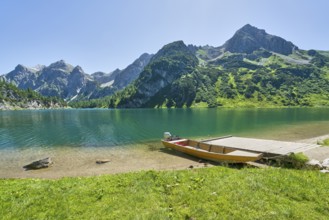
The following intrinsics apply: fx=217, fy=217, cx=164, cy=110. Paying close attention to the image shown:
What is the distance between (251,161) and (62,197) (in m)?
22.2

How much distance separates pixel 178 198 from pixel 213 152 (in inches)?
827

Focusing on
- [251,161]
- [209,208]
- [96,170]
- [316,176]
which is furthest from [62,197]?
[251,161]

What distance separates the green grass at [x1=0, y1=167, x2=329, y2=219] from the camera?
1167cm

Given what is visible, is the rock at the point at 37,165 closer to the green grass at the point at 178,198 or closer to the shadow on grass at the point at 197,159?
the green grass at the point at 178,198

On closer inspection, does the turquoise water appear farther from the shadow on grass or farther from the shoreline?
the shadow on grass

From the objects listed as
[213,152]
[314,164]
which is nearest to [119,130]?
[213,152]

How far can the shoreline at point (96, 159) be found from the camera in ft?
95.8

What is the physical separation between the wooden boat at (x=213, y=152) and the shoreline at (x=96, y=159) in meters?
1.08

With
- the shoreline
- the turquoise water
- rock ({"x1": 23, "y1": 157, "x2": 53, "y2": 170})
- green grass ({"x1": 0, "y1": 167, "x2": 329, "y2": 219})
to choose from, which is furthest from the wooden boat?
rock ({"x1": 23, "y1": 157, "x2": 53, "y2": 170})

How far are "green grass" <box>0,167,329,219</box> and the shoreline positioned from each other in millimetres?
11429

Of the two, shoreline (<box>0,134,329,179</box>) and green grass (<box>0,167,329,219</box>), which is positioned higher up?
green grass (<box>0,167,329,219</box>)

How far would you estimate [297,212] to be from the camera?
1122cm

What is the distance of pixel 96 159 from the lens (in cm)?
3678

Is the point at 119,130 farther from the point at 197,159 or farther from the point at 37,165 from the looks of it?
the point at 197,159
